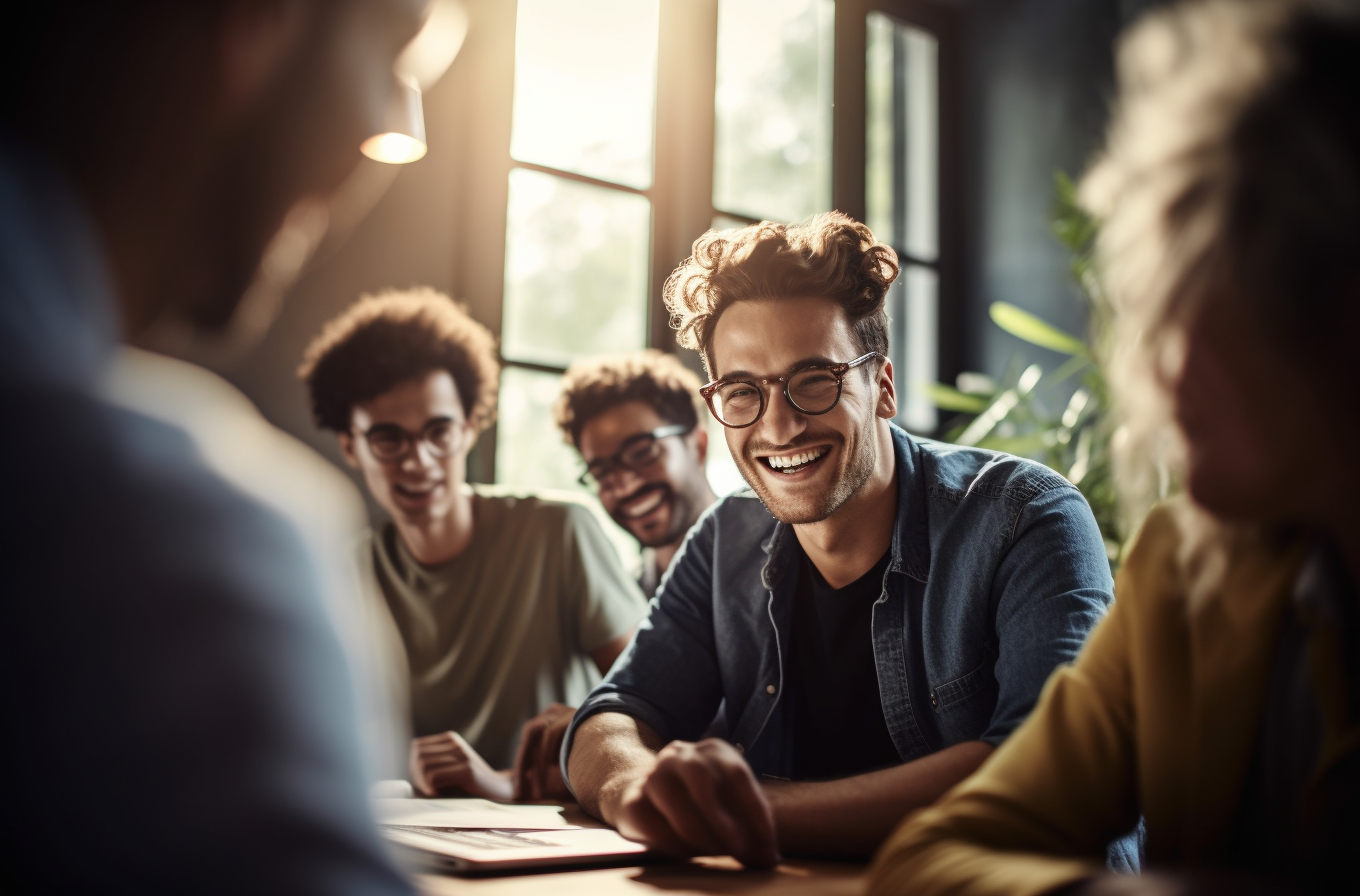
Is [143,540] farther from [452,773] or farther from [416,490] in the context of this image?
[416,490]

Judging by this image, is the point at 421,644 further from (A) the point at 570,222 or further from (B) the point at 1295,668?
(B) the point at 1295,668

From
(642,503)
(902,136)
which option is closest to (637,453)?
(642,503)

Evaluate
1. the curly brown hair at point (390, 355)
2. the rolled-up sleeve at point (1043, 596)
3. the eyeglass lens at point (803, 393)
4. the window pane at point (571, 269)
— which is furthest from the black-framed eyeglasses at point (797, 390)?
the window pane at point (571, 269)

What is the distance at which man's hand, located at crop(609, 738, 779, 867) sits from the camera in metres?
1.08

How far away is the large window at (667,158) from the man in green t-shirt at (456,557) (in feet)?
1.72

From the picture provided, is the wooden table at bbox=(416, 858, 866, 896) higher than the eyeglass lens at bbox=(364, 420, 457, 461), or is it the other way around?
the eyeglass lens at bbox=(364, 420, 457, 461)

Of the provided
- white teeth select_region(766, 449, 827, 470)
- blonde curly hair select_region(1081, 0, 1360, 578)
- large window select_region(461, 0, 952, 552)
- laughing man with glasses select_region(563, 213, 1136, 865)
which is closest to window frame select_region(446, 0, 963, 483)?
large window select_region(461, 0, 952, 552)

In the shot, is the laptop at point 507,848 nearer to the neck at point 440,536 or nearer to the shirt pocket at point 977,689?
the shirt pocket at point 977,689

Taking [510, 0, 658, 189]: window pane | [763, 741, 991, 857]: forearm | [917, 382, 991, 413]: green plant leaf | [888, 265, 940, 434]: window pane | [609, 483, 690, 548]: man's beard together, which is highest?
[510, 0, 658, 189]: window pane

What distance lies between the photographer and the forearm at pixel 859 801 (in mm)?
1204

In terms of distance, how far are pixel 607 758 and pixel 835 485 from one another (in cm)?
60

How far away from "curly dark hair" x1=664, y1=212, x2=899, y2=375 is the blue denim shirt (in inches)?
10.5

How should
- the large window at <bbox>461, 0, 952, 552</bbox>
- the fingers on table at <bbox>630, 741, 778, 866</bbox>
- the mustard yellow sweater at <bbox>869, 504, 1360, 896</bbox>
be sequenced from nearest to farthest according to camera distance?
1. the mustard yellow sweater at <bbox>869, 504, 1360, 896</bbox>
2. the fingers on table at <bbox>630, 741, 778, 866</bbox>
3. the large window at <bbox>461, 0, 952, 552</bbox>

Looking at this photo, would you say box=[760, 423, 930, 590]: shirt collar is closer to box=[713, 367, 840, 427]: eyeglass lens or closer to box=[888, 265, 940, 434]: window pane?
box=[713, 367, 840, 427]: eyeglass lens
